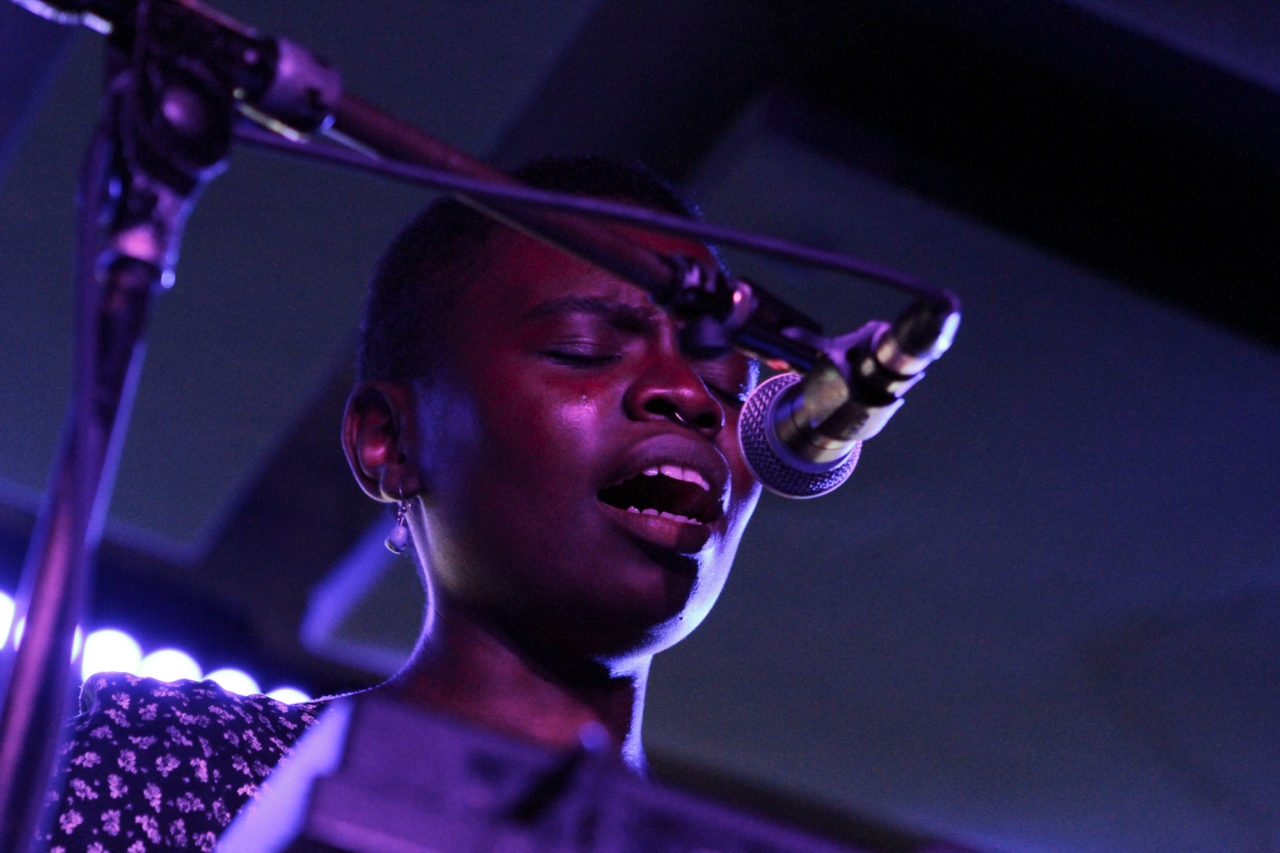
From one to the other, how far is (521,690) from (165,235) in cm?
91

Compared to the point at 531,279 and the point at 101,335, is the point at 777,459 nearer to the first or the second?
the point at 101,335

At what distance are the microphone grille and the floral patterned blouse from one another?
729 millimetres

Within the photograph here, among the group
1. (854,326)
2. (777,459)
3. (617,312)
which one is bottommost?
(777,459)

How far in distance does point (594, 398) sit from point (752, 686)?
352cm

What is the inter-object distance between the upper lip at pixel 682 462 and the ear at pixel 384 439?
309 millimetres

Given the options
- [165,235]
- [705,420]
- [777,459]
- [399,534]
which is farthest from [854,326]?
[165,235]

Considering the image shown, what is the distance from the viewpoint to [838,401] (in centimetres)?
100

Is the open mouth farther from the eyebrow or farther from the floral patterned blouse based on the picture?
the floral patterned blouse

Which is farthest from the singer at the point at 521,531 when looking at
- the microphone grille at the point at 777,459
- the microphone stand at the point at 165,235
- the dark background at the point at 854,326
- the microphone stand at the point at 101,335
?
the dark background at the point at 854,326

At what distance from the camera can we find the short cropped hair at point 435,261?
6.05ft

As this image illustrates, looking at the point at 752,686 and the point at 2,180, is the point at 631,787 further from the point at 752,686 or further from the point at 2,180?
the point at 752,686

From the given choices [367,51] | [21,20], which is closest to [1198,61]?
[367,51]

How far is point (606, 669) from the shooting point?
63.9 inches

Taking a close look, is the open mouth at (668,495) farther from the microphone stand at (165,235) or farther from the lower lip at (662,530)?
the microphone stand at (165,235)
